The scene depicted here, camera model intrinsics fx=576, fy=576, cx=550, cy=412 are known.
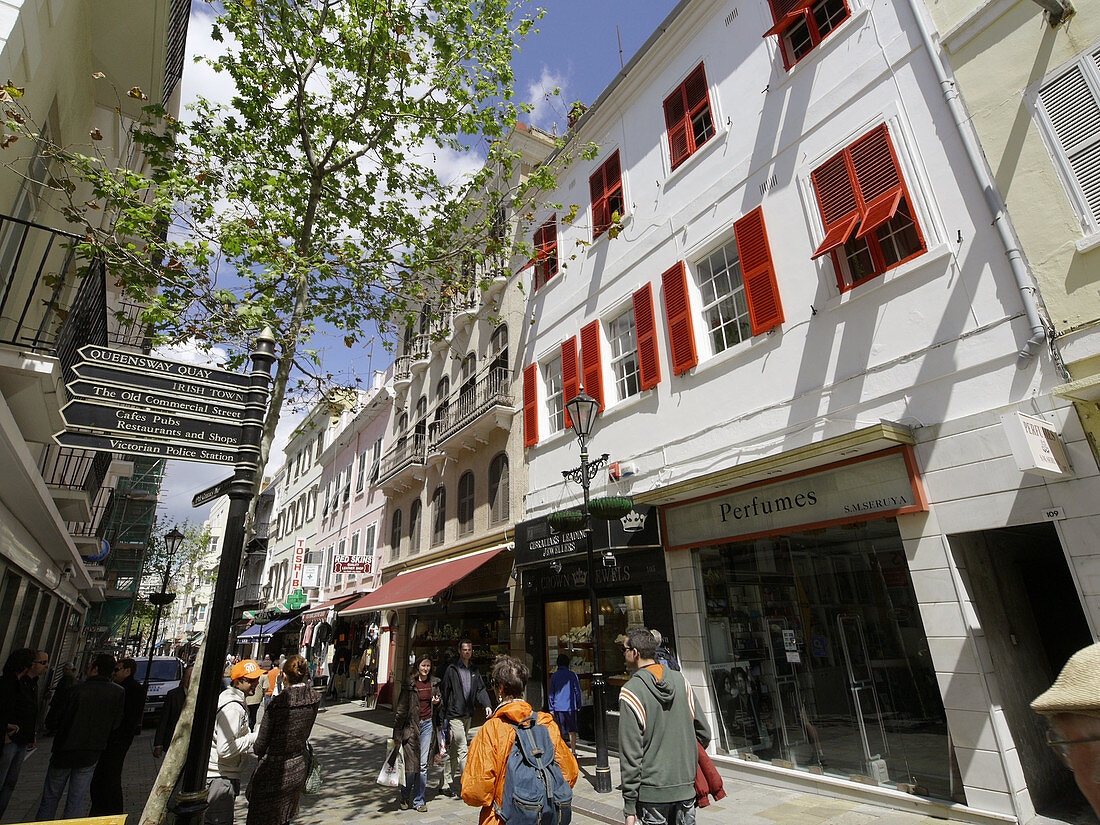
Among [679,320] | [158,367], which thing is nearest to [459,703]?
[158,367]

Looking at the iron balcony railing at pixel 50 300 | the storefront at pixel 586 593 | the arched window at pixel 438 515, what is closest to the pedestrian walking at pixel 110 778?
the iron balcony railing at pixel 50 300

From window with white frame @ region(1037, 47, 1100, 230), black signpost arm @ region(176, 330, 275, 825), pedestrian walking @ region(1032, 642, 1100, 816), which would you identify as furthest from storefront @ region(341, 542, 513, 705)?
pedestrian walking @ region(1032, 642, 1100, 816)

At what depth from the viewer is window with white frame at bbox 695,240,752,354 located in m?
9.07

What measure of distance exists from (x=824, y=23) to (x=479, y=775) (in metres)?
10.6

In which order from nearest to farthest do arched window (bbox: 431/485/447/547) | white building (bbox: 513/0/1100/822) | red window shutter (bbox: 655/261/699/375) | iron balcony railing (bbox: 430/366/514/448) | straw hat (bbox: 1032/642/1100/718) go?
straw hat (bbox: 1032/642/1100/718), white building (bbox: 513/0/1100/822), red window shutter (bbox: 655/261/699/375), iron balcony railing (bbox: 430/366/514/448), arched window (bbox: 431/485/447/547)

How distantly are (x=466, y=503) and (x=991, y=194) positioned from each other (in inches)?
523

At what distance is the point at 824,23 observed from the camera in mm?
8625

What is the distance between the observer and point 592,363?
39.2ft

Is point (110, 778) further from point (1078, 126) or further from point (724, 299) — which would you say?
point (1078, 126)

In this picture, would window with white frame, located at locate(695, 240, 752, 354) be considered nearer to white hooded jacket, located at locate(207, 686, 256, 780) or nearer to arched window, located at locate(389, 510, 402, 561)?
white hooded jacket, located at locate(207, 686, 256, 780)

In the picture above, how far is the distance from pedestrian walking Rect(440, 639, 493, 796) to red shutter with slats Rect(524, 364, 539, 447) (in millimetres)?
5815

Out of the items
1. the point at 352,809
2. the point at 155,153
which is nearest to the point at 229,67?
A: the point at 155,153

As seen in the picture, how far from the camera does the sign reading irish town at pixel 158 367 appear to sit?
12.3ft

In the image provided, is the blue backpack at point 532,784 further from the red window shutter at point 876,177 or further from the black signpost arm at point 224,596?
the red window shutter at point 876,177
